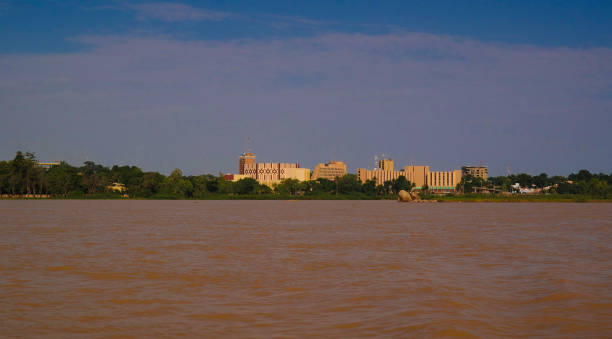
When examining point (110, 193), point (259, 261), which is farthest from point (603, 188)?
point (259, 261)

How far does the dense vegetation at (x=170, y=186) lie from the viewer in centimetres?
9950

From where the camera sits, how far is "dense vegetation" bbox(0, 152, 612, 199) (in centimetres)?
9950

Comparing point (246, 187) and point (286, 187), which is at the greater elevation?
point (286, 187)

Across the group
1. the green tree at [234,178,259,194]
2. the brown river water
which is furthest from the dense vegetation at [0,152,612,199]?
the brown river water

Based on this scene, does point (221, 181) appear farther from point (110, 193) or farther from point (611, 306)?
point (611, 306)

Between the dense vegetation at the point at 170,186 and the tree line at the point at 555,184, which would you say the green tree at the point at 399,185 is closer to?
the dense vegetation at the point at 170,186

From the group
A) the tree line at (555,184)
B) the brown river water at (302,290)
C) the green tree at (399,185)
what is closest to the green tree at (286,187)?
the green tree at (399,185)

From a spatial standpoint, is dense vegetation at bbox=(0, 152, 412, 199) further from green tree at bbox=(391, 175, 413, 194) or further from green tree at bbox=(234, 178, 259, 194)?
green tree at bbox=(391, 175, 413, 194)

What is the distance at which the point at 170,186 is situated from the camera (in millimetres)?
111750

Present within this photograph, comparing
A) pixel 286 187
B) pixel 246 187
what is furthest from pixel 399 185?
pixel 246 187

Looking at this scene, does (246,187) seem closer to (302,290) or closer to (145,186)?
(145,186)

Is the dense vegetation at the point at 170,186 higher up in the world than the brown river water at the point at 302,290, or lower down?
higher up

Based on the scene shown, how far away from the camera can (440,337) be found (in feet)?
23.4

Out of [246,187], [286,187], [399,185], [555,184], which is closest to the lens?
[246,187]
